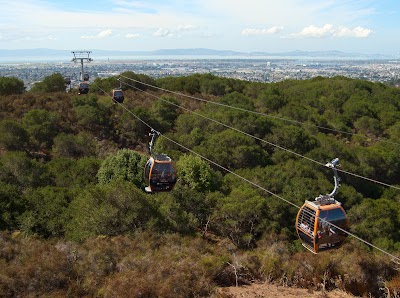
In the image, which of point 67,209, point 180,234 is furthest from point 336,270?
point 67,209

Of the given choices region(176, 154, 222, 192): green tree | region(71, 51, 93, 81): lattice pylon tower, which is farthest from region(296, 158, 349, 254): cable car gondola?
region(71, 51, 93, 81): lattice pylon tower

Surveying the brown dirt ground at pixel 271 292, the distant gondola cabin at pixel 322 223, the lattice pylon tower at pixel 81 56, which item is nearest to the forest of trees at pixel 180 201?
the brown dirt ground at pixel 271 292

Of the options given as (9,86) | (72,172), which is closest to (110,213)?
(72,172)

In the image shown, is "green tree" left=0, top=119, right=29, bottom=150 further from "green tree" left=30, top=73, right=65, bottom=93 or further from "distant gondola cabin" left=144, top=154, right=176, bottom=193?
"distant gondola cabin" left=144, top=154, right=176, bottom=193

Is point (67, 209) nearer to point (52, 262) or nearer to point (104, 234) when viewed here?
point (104, 234)

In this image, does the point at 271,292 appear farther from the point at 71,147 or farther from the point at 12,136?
the point at 12,136

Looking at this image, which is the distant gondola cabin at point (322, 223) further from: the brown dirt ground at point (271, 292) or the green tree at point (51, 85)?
the green tree at point (51, 85)
